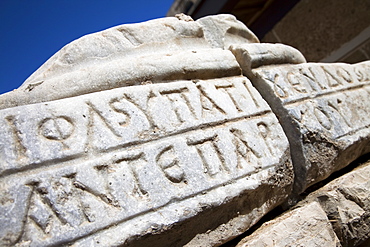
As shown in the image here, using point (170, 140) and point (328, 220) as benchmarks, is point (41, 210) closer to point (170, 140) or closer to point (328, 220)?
point (170, 140)

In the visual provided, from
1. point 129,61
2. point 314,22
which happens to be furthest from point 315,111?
point 314,22

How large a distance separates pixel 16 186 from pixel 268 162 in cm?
86

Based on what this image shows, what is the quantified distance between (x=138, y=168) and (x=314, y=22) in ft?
10.5

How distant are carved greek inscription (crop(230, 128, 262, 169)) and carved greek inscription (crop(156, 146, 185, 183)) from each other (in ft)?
0.81

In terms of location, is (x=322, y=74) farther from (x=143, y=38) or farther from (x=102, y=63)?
(x=102, y=63)

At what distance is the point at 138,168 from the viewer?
3.29 ft

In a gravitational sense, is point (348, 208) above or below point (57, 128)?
below

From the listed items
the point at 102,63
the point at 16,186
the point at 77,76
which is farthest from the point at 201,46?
the point at 16,186

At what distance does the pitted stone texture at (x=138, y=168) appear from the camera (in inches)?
34.7

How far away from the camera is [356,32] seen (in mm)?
3229

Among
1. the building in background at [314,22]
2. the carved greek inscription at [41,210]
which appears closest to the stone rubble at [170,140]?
the carved greek inscription at [41,210]

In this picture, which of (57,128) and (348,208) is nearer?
(57,128)

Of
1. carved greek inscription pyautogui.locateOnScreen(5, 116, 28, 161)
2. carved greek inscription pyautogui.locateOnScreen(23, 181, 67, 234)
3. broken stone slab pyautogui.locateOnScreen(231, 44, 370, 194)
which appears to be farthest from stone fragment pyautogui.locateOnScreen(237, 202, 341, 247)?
carved greek inscription pyautogui.locateOnScreen(5, 116, 28, 161)

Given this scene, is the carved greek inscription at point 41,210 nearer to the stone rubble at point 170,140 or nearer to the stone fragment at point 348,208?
the stone rubble at point 170,140
